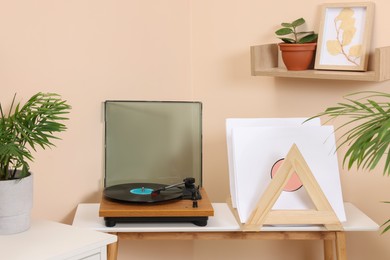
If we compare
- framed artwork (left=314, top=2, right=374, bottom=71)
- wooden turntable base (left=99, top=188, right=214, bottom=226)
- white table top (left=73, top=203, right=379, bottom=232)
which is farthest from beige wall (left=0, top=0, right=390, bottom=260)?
wooden turntable base (left=99, top=188, right=214, bottom=226)

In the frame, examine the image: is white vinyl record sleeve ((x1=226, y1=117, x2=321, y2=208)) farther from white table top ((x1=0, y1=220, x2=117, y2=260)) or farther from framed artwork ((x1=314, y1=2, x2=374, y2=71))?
white table top ((x1=0, y1=220, x2=117, y2=260))

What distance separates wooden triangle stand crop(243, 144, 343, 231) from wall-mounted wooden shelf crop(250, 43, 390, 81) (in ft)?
1.08

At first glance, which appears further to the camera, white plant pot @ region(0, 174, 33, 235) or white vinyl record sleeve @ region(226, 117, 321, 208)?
white vinyl record sleeve @ region(226, 117, 321, 208)

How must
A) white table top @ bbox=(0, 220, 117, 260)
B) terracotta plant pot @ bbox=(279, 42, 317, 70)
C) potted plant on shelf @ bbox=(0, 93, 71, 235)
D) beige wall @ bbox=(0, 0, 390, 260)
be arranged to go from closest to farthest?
1. white table top @ bbox=(0, 220, 117, 260)
2. potted plant on shelf @ bbox=(0, 93, 71, 235)
3. beige wall @ bbox=(0, 0, 390, 260)
4. terracotta plant pot @ bbox=(279, 42, 317, 70)

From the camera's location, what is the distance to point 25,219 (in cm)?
196

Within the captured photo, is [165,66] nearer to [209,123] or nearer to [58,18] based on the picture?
[209,123]

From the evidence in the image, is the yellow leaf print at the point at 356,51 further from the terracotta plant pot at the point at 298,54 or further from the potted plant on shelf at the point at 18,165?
the potted plant on shelf at the point at 18,165

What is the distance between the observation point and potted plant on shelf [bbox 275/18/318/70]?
93.5 inches

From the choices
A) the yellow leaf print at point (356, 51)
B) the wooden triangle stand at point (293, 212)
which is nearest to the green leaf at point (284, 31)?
the yellow leaf print at point (356, 51)

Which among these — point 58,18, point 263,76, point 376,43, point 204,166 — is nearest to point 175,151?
point 204,166

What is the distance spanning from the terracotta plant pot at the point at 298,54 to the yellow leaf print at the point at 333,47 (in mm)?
51

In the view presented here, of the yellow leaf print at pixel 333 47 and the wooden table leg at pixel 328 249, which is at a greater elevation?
the yellow leaf print at pixel 333 47

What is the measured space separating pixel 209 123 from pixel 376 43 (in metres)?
0.75

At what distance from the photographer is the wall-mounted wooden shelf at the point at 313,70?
217 centimetres
